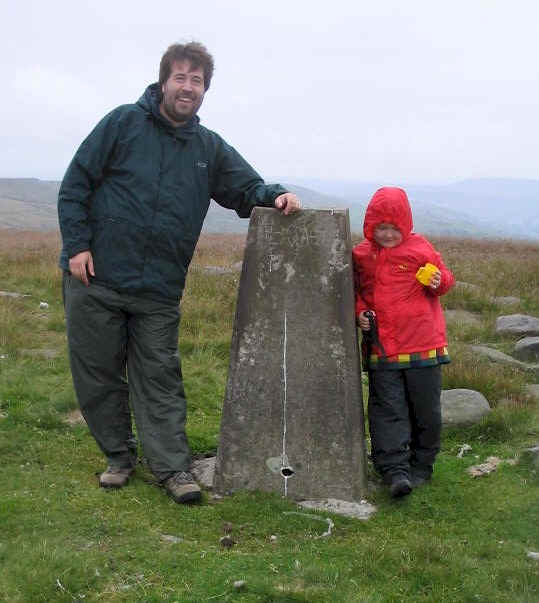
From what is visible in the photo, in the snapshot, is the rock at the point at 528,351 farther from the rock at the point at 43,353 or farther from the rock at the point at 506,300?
the rock at the point at 43,353

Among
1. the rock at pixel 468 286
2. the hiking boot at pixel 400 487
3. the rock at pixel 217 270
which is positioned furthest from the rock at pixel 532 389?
the rock at pixel 217 270

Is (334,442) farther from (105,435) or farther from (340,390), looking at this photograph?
(105,435)

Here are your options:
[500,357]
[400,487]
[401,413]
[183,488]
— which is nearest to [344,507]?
[400,487]

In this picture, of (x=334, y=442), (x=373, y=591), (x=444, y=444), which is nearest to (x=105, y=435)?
(x=334, y=442)

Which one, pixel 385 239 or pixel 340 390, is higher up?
pixel 385 239

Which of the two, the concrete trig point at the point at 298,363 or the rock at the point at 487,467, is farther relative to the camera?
the rock at the point at 487,467

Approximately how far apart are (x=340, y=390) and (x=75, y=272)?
5.71ft

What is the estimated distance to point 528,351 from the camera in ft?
25.0

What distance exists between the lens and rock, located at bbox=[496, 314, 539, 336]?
8.48m

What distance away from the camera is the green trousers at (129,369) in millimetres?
4254

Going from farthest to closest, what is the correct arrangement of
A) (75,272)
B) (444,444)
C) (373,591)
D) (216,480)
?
(444,444)
(216,480)
(75,272)
(373,591)

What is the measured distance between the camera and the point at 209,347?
7578mm

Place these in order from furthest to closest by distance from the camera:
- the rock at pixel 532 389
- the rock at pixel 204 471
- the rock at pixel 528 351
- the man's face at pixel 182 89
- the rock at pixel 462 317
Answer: the rock at pixel 462 317
the rock at pixel 528 351
the rock at pixel 532 389
the rock at pixel 204 471
the man's face at pixel 182 89

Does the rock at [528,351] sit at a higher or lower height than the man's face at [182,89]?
lower
